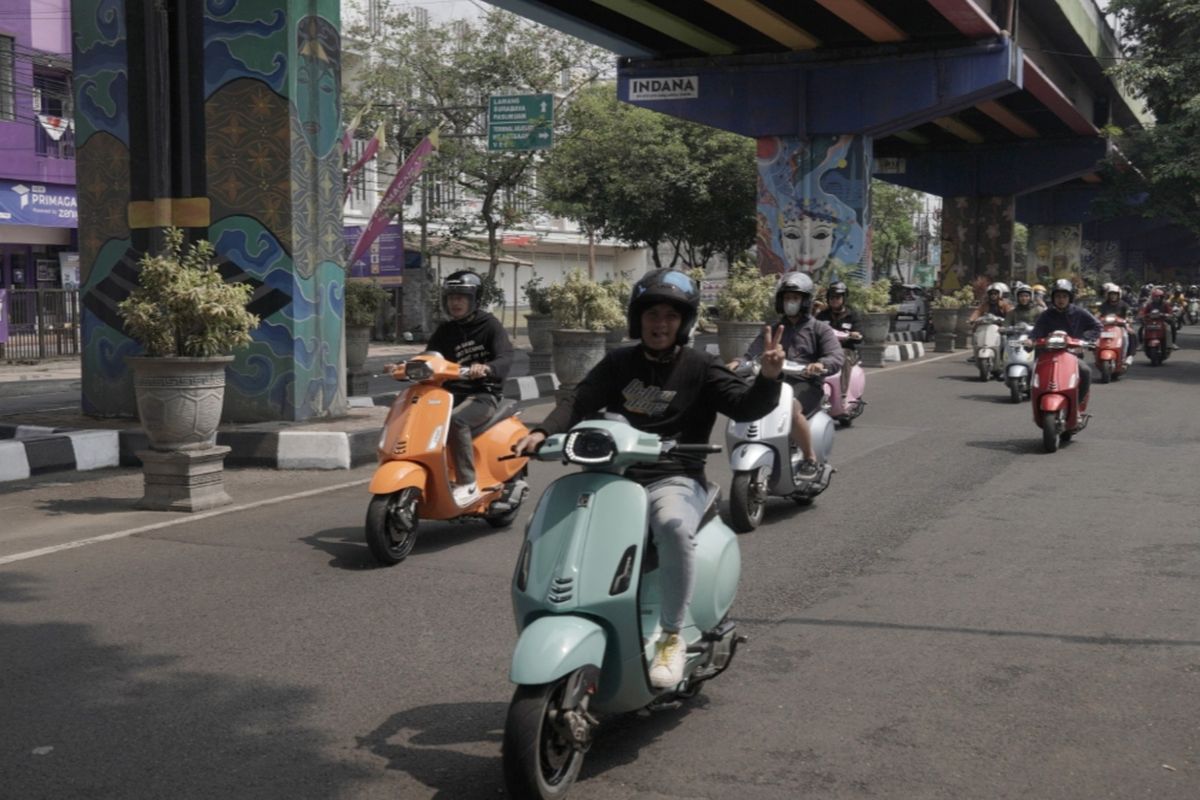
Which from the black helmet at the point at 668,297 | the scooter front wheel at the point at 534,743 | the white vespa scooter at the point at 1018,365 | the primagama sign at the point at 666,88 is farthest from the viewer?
the primagama sign at the point at 666,88

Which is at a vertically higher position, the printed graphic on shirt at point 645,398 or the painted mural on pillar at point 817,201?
the painted mural on pillar at point 817,201

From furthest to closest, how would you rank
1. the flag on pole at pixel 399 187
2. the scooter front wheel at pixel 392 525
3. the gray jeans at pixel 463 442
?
the flag on pole at pixel 399 187
the gray jeans at pixel 463 442
the scooter front wheel at pixel 392 525

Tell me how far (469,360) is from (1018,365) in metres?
10.2

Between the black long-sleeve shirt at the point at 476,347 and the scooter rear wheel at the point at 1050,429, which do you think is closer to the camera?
the black long-sleeve shirt at the point at 476,347

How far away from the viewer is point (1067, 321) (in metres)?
13.0

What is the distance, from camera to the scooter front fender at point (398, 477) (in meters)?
7.17

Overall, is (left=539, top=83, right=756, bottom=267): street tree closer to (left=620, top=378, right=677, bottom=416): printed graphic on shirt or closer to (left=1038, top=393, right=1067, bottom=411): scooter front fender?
(left=1038, top=393, right=1067, bottom=411): scooter front fender

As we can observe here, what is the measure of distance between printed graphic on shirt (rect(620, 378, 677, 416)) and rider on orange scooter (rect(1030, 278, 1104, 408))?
29.4ft

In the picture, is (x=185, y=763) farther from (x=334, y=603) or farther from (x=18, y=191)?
(x=18, y=191)

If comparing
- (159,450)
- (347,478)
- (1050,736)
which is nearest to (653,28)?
(347,478)

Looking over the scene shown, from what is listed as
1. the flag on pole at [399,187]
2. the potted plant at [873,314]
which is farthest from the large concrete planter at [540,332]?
the potted plant at [873,314]

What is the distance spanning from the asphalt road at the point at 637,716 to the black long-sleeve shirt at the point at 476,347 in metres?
0.91

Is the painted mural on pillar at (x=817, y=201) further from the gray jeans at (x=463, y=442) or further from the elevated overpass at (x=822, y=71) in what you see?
the gray jeans at (x=463, y=442)

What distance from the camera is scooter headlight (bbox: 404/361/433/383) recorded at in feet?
24.9
